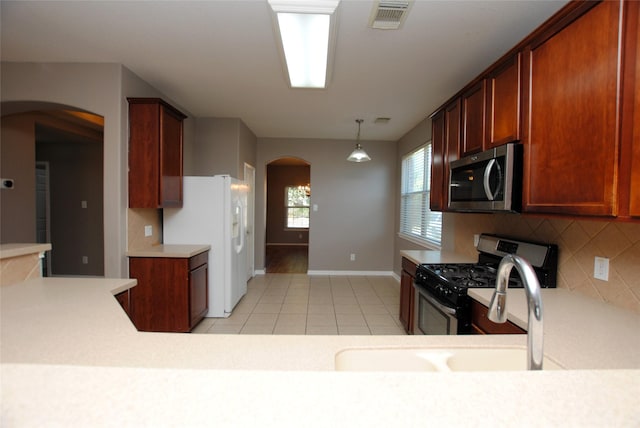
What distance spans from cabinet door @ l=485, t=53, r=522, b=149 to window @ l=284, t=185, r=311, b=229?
7.64 metres

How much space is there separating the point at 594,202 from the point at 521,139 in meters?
0.61

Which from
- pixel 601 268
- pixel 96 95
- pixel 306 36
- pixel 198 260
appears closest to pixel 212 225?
pixel 198 260

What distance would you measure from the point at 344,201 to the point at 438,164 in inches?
112

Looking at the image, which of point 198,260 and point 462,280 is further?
point 198,260

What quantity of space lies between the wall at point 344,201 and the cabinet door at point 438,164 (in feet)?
8.61

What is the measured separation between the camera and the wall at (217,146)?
4.38 metres

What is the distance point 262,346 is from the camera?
0.98m

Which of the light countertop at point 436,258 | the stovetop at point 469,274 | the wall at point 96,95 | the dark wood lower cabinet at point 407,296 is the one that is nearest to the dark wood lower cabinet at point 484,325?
the stovetop at point 469,274

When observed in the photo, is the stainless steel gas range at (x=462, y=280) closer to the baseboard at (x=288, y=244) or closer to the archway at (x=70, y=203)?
the archway at (x=70, y=203)

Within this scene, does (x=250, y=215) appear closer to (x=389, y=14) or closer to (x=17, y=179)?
(x=17, y=179)

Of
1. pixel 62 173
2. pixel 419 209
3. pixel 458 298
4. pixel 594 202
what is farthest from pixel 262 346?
pixel 62 173

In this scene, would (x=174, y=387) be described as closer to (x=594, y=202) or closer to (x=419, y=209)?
(x=594, y=202)

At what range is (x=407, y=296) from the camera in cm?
299

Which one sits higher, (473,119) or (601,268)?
(473,119)
